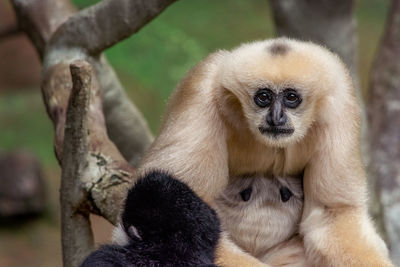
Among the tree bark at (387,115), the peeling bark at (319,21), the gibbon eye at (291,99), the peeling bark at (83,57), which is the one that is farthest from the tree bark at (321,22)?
the gibbon eye at (291,99)

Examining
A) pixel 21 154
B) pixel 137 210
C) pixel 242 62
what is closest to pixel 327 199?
pixel 242 62

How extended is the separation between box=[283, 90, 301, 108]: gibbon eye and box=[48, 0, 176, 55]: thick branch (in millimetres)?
1847

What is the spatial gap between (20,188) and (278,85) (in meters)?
8.14

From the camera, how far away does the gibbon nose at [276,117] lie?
15.8 feet

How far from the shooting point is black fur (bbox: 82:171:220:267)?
4.31m

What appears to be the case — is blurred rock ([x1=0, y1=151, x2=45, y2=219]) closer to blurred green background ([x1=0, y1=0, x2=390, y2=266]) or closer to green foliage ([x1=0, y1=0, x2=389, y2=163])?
blurred green background ([x1=0, y1=0, x2=390, y2=266])

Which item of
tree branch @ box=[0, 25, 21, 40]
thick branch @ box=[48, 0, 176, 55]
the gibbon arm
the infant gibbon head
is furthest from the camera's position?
tree branch @ box=[0, 25, 21, 40]

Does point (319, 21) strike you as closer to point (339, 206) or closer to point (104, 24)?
point (104, 24)

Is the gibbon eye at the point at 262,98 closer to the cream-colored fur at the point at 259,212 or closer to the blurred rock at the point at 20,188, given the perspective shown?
the cream-colored fur at the point at 259,212

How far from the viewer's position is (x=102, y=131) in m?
6.15

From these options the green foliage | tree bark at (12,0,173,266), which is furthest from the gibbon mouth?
the green foliage

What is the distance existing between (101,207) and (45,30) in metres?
2.34

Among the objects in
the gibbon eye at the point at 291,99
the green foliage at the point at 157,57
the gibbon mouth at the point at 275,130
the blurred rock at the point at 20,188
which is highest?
the gibbon eye at the point at 291,99

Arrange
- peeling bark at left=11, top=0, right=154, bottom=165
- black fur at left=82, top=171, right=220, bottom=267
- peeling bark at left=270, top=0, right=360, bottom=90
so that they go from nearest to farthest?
black fur at left=82, top=171, right=220, bottom=267
peeling bark at left=11, top=0, right=154, bottom=165
peeling bark at left=270, top=0, right=360, bottom=90
